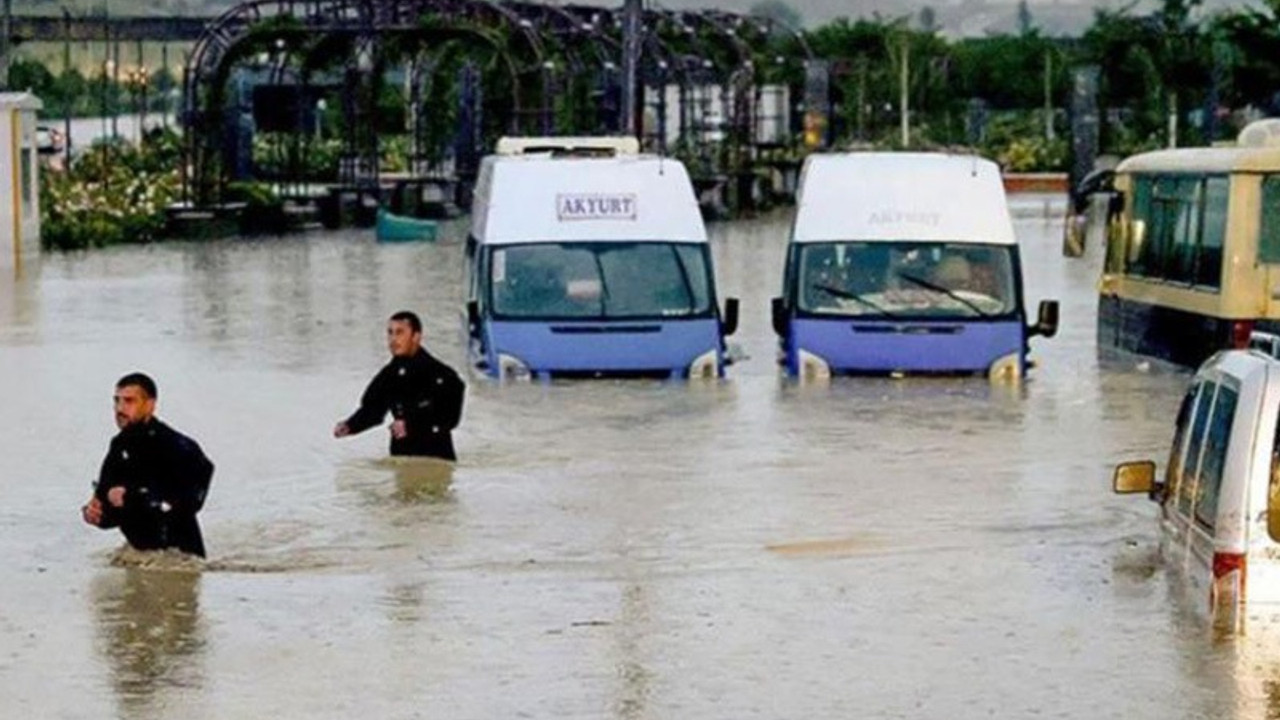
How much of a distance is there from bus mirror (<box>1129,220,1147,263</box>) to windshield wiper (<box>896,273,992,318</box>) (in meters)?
3.49

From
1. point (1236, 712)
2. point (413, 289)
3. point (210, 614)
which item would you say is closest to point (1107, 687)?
point (1236, 712)

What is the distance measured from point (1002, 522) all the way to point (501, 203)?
36.8 ft

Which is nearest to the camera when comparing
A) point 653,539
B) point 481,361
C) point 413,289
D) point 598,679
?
point 598,679

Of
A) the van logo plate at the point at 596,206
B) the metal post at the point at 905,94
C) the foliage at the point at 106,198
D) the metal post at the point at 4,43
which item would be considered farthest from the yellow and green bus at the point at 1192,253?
the metal post at the point at 905,94

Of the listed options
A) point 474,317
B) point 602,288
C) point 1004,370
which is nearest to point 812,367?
point 1004,370

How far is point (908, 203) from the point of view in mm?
30219

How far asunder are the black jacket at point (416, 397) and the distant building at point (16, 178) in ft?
93.8

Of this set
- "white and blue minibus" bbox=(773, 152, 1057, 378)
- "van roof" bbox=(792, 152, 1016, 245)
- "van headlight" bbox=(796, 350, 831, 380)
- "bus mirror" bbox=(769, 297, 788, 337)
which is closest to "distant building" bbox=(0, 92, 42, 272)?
"bus mirror" bbox=(769, 297, 788, 337)

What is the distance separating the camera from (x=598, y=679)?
46.3ft

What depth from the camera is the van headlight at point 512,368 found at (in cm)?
2917

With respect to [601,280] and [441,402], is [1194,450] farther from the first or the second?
[601,280]

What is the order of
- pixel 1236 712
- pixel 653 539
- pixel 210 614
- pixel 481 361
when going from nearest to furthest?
pixel 1236 712 → pixel 210 614 → pixel 653 539 → pixel 481 361

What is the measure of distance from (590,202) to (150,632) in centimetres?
1500

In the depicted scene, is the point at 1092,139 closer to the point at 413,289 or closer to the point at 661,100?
the point at 661,100
